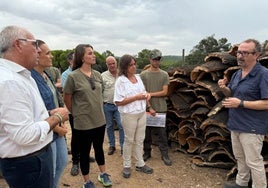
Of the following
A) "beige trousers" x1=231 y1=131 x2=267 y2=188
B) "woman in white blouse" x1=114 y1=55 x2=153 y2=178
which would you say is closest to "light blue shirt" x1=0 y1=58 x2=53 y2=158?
"woman in white blouse" x1=114 y1=55 x2=153 y2=178

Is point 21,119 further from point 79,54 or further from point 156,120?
point 156,120

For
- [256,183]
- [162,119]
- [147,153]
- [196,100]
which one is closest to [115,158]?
[147,153]

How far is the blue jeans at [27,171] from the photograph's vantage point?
1.74 metres

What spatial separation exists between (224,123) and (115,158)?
1.94 metres

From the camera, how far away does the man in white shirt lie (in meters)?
1.61

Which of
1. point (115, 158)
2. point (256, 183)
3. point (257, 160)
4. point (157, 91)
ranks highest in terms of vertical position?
point (157, 91)

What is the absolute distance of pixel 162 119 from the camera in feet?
14.5

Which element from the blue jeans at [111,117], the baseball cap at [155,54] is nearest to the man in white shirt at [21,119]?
the baseball cap at [155,54]

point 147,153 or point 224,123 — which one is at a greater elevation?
point 224,123

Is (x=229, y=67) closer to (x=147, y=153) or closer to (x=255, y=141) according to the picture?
(x=255, y=141)

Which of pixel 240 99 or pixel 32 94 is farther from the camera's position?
pixel 240 99

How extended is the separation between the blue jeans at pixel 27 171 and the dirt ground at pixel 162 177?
81.0 inches

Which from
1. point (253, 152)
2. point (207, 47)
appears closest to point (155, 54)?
point (253, 152)

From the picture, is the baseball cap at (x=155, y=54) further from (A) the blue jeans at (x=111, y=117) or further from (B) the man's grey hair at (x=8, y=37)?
(B) the man's grey hair at (x=8, y=37)
